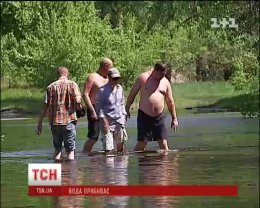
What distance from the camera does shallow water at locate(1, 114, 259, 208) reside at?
33.7 feet

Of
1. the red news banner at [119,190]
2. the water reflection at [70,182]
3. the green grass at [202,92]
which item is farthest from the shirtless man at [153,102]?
the green grass at [202,92]

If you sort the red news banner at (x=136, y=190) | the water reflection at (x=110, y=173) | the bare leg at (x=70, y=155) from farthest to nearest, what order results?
the bare leg at (x=70, y=155) < the red news banner at (x=136, y=190) < the water reflection at (x=110, y=173)

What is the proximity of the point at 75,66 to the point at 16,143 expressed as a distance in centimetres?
1641

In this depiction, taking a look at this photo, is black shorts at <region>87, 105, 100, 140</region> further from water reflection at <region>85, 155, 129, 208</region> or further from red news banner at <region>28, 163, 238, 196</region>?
red news banner at <region>28, 163, 238, 196</region>

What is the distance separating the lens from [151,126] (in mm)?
15539

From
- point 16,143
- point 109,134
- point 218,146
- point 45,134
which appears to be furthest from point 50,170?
point 45,134

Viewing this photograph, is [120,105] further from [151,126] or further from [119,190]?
[119,190]

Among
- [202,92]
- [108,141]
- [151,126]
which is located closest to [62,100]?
[108,141]

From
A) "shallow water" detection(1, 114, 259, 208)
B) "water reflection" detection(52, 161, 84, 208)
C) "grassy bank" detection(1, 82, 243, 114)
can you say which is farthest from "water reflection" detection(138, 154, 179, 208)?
"grassy bank" detection(1, 82, 243, 114)

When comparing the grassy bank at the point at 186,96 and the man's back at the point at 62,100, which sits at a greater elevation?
the man's back at the point at 62,100

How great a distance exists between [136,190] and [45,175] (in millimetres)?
1294

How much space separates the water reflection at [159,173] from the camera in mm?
10129

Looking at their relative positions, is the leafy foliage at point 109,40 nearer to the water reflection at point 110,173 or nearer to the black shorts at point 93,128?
the black shorts at point 93,128

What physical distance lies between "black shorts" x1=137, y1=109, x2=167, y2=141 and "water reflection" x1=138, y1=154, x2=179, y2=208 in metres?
0.38
